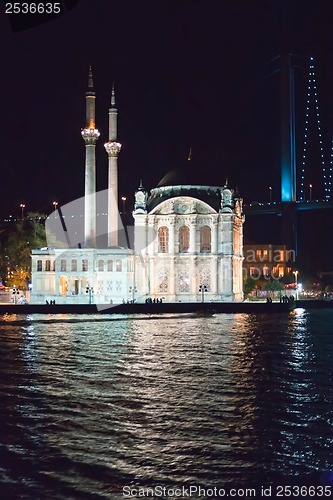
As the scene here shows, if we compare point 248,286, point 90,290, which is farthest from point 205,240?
point 90,290

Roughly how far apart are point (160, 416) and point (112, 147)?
2304 inches

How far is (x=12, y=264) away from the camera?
3036 inches

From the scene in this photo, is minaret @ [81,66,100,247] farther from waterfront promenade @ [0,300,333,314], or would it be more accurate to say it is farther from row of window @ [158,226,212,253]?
waterfront promenade @ [0,300,333,314]

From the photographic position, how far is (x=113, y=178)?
238 feet

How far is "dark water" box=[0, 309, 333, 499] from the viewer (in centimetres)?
1193

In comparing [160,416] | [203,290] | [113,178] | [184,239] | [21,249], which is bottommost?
[160,416]

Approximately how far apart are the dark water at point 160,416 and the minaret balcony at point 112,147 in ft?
136

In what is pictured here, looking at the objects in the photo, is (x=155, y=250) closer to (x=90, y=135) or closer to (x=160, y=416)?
(x=90, y=135)

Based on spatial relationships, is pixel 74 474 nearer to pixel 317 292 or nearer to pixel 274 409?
pixel 274 409

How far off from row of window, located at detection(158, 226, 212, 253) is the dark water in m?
39.4

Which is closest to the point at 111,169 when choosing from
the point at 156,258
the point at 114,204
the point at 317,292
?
the point at 114,204

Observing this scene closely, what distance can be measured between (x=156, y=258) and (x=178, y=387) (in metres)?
52.1

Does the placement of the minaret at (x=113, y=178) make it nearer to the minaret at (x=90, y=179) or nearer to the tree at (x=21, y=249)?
the minaret at (x=90, y=179)

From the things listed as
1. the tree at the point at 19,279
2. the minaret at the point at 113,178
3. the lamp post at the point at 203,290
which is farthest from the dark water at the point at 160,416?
the tree at the point at 19,279
